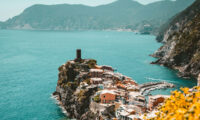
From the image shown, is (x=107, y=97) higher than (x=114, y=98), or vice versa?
(x=107, y=97)

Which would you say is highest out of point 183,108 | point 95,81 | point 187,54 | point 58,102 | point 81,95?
point 183,108

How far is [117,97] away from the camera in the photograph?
4647 cm

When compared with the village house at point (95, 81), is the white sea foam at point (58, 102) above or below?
below

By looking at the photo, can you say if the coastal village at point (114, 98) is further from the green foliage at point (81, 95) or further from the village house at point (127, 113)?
the green foliage at point (81, 95)

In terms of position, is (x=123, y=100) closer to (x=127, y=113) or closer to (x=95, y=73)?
(x=127, y=113)

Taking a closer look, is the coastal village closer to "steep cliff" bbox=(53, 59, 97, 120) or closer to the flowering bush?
"steep cliff" bbox=(53, 59, 97, 120)

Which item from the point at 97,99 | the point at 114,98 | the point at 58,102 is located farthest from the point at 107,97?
the point at 58,102

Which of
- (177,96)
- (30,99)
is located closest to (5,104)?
(30,99)

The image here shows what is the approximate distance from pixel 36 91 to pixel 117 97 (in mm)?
34637

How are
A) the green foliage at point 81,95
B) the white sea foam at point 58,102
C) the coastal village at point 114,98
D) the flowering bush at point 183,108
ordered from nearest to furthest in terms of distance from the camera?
1. the flowering bush at point 183,108
2. the coastal village at point 114,98
3. the green foliage at point 81,95
4. the white sea foam at point 58,102

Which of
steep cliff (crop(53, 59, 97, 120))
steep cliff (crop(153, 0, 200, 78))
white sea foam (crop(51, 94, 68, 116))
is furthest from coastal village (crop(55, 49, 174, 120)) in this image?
steep cliff (crop(153, 0, 200, 78))

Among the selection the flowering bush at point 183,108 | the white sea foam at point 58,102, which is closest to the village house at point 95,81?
the white sea foam at point 58,102

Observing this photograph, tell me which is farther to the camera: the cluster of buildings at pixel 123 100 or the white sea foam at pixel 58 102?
the white sea foam at pixel 58 102

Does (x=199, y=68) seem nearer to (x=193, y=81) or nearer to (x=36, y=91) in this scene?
(x=193, y=81)
